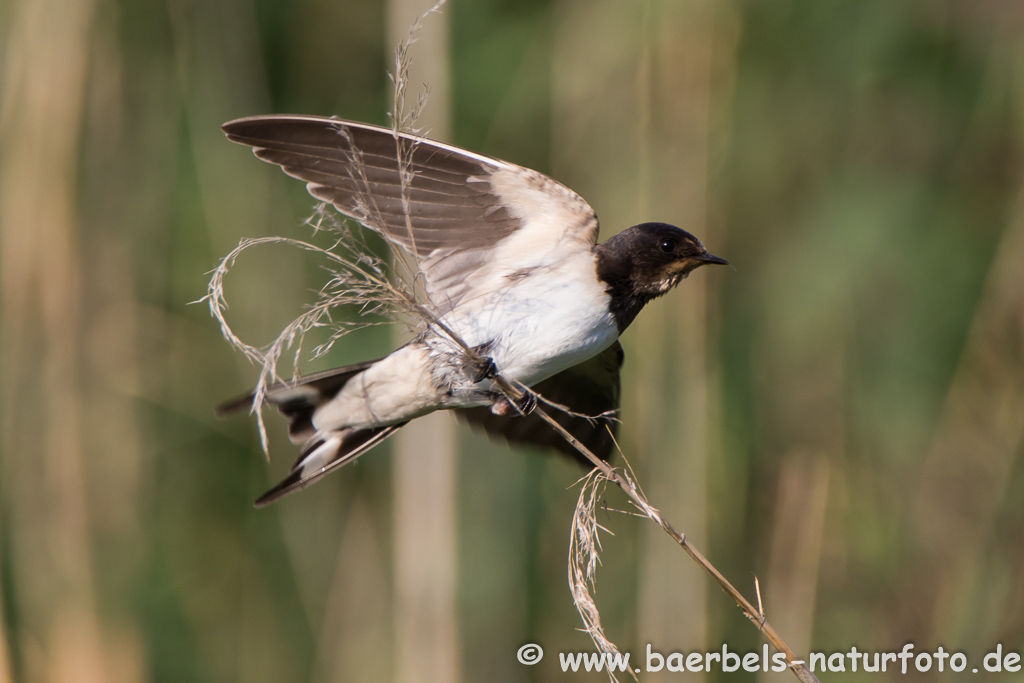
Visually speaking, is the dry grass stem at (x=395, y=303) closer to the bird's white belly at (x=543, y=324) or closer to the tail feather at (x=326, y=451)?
the bird's white belly at (x=543, y=324)

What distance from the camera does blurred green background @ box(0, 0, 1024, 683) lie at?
265 cm

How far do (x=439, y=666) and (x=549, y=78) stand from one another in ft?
7.08

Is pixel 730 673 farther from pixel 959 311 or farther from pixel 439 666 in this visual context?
pixel 959 311

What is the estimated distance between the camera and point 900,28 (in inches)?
138

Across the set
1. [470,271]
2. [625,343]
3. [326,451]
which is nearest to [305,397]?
[326,451]

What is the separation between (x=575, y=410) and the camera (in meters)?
2.85

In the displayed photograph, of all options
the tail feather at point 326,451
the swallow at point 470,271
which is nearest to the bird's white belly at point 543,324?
the swallow at point 470,271

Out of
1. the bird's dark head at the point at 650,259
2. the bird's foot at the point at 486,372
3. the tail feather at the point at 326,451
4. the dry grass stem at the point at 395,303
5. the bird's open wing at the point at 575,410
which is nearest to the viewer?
the dry grass stem at the point at 395,303

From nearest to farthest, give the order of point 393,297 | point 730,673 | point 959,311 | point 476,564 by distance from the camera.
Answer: point 393,297 < point 476,564 < point 730,673 < point 959,311

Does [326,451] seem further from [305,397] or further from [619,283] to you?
[619,283]

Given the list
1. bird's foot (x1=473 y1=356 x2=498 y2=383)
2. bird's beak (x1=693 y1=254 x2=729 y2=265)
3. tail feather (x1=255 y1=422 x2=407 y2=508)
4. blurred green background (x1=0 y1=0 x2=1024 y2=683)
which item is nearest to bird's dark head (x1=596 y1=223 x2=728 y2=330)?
bird's beak (x1=693 y1=254 x2=729 y2=265)

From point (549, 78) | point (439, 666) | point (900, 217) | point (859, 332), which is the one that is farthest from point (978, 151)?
point (439, 666)

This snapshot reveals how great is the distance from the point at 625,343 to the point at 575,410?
0.37 m

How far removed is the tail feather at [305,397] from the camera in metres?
2.54
